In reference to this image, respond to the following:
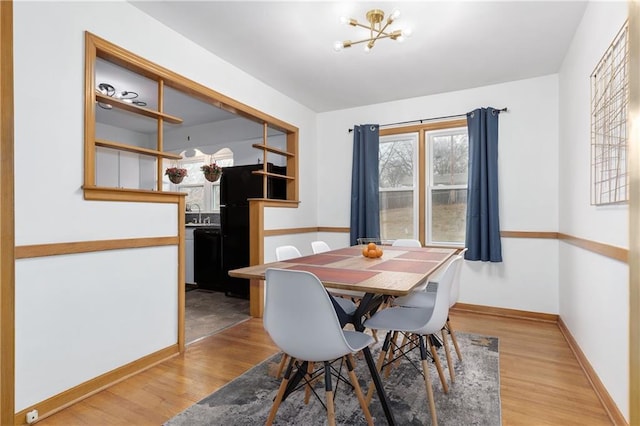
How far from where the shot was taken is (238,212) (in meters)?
4.52

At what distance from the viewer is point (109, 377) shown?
7.17 ft

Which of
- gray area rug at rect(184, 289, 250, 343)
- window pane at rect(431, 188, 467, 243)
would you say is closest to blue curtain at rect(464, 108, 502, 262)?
window pane at rect(431, 188, 467, 243)

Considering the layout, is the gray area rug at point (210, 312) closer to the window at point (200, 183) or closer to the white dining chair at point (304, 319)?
the window at point (200, 183)

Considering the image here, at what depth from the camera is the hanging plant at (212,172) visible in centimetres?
521

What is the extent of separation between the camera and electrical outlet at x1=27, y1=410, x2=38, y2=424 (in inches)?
69.4

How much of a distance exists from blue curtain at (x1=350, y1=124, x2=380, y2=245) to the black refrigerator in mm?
963

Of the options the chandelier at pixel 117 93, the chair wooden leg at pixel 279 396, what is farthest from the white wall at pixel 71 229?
the chandelier at pixel 117 93

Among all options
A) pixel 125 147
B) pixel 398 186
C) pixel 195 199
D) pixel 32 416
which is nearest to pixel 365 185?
pixel 398 186

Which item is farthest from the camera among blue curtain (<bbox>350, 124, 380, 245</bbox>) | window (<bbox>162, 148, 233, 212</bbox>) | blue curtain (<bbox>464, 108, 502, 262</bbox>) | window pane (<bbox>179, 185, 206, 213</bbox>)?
window pane (<bbox>179, 185, 206, 213</bbox>)

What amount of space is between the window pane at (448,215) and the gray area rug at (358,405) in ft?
6.25

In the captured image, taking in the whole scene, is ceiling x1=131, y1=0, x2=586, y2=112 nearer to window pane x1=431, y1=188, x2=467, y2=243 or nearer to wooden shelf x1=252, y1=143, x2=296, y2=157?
wooden shelf x1=252, y1=143, x2=296, y2=157

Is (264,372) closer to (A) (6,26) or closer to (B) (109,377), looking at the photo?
(B) (109,377)

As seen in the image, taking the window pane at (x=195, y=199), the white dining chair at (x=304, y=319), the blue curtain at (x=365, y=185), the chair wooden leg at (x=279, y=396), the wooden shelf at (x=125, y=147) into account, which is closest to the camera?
the white dining chair at (x=304, y=319)

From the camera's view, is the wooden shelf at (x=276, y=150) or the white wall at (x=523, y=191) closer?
the white wall at (x=523, y=191)
